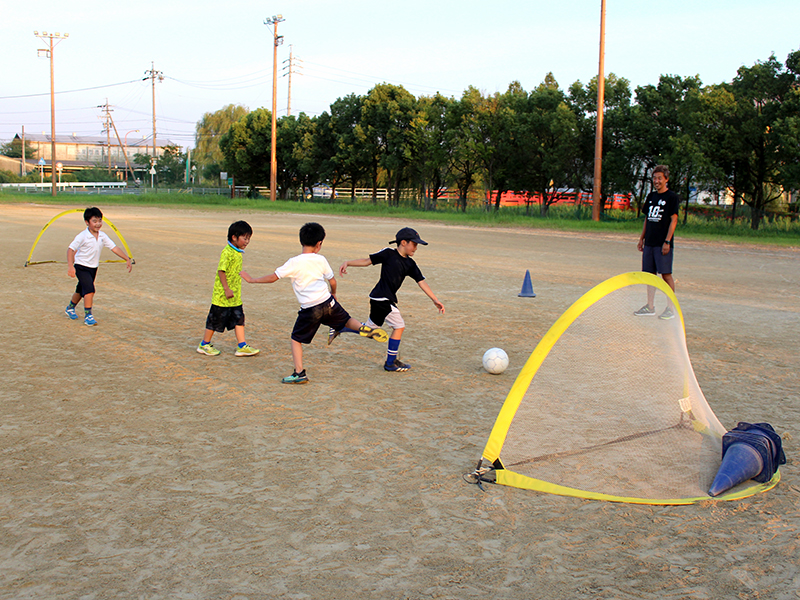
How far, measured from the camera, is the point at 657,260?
29.4 ft

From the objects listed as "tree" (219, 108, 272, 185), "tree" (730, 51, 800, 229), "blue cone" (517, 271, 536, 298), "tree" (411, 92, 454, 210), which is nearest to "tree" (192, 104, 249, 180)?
"tree" (219, 108, 272, 185)

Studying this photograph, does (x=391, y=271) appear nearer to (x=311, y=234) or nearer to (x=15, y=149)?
(x=311, y=234)

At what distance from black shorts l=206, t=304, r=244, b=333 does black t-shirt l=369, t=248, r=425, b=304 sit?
4.47 ft

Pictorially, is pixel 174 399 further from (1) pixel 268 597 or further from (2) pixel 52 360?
(1) pixel 268 597

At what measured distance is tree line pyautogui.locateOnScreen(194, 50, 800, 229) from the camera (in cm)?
2648

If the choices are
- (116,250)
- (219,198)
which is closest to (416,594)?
(116,250)

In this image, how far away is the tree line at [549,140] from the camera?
2648 cm

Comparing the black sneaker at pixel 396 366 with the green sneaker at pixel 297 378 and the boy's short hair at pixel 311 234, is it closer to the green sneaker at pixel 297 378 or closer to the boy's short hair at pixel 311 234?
the green sneaker at pixel 297 378

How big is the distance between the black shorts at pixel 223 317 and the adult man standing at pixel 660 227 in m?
4.81

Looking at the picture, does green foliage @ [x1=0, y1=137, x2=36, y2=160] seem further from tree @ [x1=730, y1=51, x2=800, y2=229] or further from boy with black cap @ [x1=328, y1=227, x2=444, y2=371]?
boy with black cap @ [x1=328, y1=227, x2=444, y2=371]

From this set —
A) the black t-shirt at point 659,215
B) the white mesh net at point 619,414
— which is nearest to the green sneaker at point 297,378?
the white mesh net at point 619,414

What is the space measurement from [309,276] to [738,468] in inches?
136

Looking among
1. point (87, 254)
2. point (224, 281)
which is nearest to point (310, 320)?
point (224, 281)

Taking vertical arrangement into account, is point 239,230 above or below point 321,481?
above
